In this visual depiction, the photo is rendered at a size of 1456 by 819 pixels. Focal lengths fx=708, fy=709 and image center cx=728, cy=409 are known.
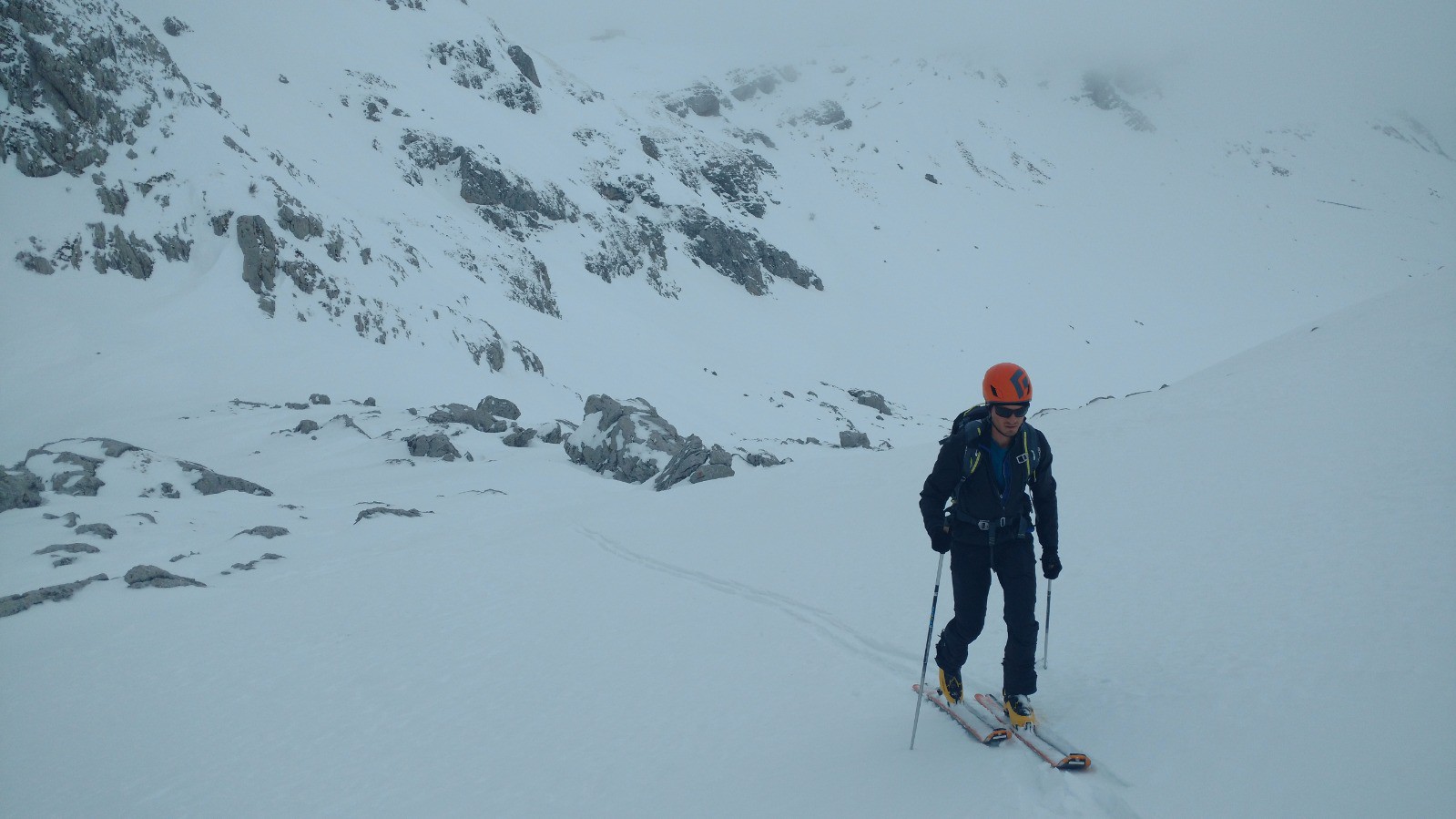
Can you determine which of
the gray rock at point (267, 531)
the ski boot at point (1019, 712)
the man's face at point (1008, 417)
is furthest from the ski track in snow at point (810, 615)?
the gray rock at point (267, 531)

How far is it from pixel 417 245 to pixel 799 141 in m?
72.2

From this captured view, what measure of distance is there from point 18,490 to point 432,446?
9.57m

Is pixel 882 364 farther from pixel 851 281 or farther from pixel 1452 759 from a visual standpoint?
pixel 1452 759

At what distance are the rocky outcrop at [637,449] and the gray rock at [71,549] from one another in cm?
1156

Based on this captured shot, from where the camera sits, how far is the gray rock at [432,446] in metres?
22.9

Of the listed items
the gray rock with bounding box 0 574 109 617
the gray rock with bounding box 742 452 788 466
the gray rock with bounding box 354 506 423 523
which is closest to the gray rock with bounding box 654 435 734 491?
the gray rock with bounding box 742 452 788 466

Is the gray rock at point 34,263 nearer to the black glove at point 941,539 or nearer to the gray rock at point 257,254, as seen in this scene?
the gray rock at point 257,254

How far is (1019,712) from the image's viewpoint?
450cm

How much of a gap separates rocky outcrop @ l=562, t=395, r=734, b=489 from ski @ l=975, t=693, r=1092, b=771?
1450 cm

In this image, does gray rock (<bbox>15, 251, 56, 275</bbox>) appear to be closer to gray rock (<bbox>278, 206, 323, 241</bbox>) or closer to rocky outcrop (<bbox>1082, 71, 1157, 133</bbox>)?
gray rock (<bbox>278, 206, 323, 241</bbox>)

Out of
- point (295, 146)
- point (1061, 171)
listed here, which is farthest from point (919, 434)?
point (1061, 171)

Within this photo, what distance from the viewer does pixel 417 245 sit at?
144 ft

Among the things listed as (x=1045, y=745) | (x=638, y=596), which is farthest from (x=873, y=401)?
(x=1045, y=745)

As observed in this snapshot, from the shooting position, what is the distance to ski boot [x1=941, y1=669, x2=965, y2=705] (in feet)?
16.5
